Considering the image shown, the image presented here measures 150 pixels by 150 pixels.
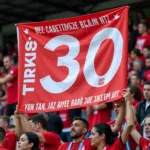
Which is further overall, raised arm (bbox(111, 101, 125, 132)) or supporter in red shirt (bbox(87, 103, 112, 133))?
supporter in red shirt (bbox(87, 103, 112, 133))

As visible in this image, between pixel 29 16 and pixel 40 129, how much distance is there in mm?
7641

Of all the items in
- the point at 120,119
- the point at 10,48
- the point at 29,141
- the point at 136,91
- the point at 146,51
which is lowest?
the point at 29,141

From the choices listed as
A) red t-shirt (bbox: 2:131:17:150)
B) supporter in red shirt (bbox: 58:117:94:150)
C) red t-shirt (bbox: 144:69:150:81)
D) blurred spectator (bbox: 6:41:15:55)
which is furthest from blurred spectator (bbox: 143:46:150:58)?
blurred spectator (bbox: 6:41:15:55)

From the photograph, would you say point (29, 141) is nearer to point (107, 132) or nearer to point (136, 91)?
point (107, 132)

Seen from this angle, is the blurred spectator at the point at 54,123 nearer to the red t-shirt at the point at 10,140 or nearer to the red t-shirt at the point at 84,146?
the red t-shirt at the point at 10,140

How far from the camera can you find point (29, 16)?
1420 cm

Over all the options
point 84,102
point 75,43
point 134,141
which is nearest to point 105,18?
point 75,43

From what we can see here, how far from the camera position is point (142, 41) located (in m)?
10.5

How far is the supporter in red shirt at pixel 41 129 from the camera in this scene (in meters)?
6.55

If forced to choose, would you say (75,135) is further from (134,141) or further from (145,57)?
(145,57)

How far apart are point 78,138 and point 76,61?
952 mm

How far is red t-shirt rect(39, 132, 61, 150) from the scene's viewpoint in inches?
258

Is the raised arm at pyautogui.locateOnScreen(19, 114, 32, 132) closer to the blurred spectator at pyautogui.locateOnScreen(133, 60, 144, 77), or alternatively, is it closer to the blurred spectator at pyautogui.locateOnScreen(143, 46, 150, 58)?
the blurred spectator at pyautogui.locateOnScreen(133, 60, 144, 77)

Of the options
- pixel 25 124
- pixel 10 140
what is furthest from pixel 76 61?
pixel 10 140
